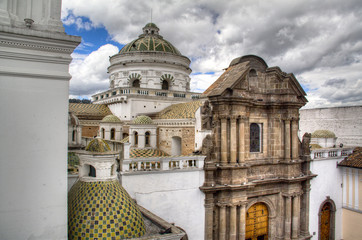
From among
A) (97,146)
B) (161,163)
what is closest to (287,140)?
(161,163)

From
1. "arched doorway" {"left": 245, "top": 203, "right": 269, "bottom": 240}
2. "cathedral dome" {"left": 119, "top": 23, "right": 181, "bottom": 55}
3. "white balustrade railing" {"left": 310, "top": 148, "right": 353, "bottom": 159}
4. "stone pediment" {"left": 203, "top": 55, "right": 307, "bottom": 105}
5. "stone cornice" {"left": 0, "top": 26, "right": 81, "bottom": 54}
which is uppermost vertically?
"cathedral dome" {"left": 119, "top": 23, "right": 181, "bottom": 55}

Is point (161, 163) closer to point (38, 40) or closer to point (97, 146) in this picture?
point (97, 146)

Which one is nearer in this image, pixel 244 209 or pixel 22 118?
pixel 22 118

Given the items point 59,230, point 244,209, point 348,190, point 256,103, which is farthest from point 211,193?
point 348,190

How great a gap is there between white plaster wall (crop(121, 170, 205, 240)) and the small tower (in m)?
2.33

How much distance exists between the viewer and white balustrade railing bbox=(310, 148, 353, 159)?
1557 cm

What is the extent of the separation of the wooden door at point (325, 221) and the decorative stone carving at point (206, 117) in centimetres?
964


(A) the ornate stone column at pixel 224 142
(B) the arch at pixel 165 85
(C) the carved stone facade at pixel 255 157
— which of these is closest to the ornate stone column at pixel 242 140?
(C) the carved stone facade at pixel 255 157

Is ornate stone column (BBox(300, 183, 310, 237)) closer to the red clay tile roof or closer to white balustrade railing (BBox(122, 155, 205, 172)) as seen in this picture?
the red clay tile roof

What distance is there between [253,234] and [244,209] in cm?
206

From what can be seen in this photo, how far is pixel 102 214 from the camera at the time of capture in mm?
6863

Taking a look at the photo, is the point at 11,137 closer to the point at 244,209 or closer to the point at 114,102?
the point at 244,209

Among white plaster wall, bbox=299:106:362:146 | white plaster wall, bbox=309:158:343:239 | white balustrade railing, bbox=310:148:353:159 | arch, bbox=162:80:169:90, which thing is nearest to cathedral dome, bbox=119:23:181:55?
arch, bbox=162:80:169:90

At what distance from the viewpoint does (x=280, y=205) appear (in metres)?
14.1
